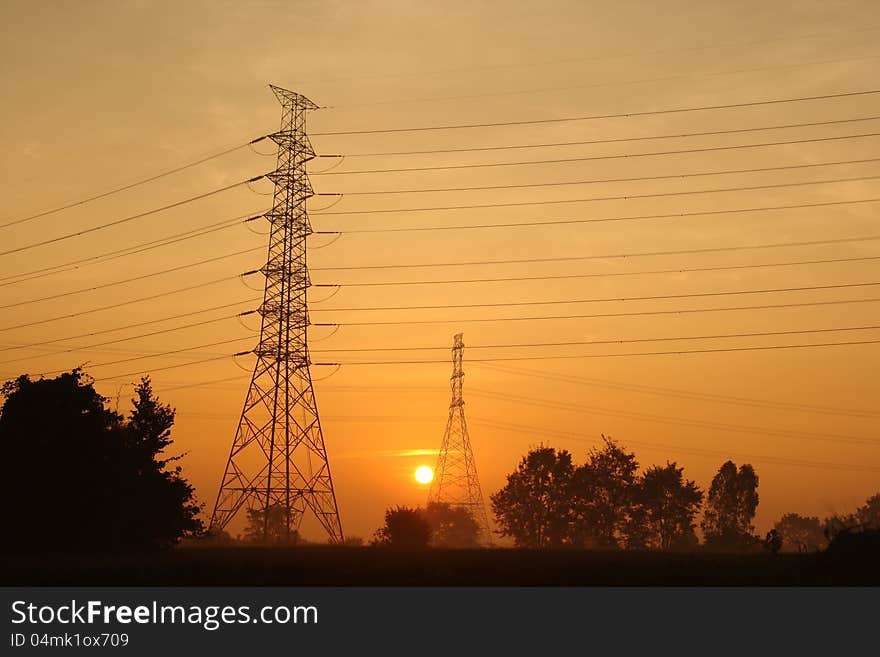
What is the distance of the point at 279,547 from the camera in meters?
60.1

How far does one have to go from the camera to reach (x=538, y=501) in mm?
144750

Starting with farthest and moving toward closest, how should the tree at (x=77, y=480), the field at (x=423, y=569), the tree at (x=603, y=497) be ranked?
the tree at (x=603, y=497)
the tree at (x=77, y=480)
the field at (x=423, y=569)

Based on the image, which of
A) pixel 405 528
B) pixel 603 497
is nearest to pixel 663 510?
pixel 603 497

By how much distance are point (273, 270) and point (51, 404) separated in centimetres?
1718

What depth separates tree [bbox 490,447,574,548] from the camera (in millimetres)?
142250

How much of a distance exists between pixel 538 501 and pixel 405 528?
73.2 metres

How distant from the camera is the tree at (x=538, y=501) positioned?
142 m

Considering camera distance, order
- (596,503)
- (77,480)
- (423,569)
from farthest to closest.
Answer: (596,503)
(77,480)
(423,569)

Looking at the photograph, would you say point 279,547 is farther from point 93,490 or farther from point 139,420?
point 139,420

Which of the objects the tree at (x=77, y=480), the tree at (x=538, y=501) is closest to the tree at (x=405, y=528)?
the tree at (x=77, y=480)

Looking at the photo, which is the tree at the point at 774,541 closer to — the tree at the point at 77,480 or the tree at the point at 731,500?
the tree at the point at 77,480

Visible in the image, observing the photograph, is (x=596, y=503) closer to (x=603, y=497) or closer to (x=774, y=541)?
(x=603, y=497)

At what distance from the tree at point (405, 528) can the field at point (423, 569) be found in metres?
16.7
